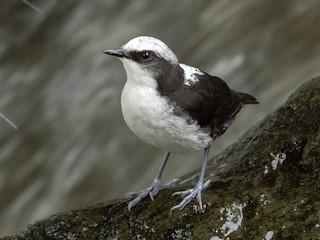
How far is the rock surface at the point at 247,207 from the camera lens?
308 centimetres

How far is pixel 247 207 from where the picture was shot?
3.20 meters

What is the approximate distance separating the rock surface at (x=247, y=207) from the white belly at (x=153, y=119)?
1.28 feet

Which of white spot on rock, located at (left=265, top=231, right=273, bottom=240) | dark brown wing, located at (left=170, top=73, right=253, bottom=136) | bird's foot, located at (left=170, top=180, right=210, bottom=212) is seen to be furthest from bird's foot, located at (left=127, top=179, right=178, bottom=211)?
white spot on rock, located at (left=265, top=231, right=273, bottom=240)

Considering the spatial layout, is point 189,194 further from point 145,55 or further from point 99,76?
point 99,76

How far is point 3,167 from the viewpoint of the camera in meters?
7.31

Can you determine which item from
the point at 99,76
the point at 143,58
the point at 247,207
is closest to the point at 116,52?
the point at 143,58

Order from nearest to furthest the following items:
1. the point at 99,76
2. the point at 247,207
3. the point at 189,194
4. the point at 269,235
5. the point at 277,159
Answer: the point at 269,235, the point at 247,207, the point at 189,194, the point at 277,159, the point at 99,76

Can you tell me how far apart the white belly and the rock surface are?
389 millimetres

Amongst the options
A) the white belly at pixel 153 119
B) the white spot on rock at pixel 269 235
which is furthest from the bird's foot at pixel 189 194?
the white spot on rock at pixel 269 235

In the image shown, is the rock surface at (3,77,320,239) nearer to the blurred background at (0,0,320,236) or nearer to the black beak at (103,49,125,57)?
the black beak at (103,49,125,57)

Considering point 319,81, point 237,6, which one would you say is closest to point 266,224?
point 319,81

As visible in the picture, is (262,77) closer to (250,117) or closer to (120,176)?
(250,117)

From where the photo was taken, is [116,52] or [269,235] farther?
[116,52]

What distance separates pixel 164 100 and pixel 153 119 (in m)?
0.13
